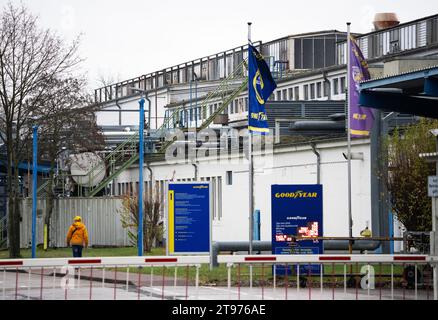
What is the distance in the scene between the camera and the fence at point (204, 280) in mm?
19969

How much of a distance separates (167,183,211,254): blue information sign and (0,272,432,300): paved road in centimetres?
560

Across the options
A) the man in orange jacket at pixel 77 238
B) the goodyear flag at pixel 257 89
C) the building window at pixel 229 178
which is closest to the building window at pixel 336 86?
the building window at pixel 229 178

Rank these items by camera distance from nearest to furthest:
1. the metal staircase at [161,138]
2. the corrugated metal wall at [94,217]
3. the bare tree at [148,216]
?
the bare tree at [148,216]
the corrugated metal wall at [94,217]
the metal staircase at [161,138]

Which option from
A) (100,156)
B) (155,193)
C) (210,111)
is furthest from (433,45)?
(210,111)

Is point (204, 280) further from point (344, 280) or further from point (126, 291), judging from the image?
point (344, 280)

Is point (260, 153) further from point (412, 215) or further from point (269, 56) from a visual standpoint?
point (269, 56)

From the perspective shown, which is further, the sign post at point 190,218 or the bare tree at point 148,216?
the bare tree at point 148,216

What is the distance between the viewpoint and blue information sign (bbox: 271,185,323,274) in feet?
101

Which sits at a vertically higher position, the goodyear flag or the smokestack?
the smokestack

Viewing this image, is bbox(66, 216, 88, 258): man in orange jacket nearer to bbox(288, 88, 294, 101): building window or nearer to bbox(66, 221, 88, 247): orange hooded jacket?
bbox(66, 221, 88, 247): orange hooded jacket

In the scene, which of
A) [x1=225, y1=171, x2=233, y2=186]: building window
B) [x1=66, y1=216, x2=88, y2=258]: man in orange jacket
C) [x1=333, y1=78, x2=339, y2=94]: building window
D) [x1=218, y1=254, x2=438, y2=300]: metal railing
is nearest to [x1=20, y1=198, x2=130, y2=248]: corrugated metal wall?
[x1=225, y1=171, x2=233, y2=186]: building window

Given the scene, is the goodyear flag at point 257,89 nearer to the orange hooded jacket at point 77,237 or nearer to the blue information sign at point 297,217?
the blue information sign at point 297,217

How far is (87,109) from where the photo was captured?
5141 centimetres

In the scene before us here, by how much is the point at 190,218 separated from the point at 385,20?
126ft
